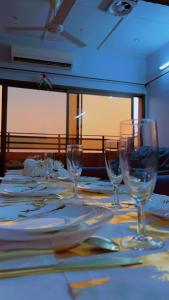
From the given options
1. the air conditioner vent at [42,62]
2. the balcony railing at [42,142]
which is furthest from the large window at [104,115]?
the air conditioner vent at [42,62]

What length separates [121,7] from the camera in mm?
3605

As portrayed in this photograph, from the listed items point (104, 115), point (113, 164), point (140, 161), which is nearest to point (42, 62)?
point (104, 115)

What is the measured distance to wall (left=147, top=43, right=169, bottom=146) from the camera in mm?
5109

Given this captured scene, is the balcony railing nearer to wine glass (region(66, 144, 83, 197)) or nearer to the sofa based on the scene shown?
the sofa

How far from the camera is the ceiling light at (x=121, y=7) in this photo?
3.47 m

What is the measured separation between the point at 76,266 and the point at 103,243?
3.1 inches

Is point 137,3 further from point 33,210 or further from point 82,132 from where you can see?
point 33,210

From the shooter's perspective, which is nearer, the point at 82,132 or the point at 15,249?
the point at 15,249

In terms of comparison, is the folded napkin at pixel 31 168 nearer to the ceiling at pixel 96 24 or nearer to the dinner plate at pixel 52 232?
the dinner plate at pixel 52 232

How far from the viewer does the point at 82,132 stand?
5855 mm

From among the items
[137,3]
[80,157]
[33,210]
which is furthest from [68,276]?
[137,3]

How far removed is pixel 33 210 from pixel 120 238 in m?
0.19

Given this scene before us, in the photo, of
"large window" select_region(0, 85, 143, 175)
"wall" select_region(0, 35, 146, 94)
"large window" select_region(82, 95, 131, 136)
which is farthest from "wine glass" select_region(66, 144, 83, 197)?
"large window" select_region(82, 95, 131, 136)

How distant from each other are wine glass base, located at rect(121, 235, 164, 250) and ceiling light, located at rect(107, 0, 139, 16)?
143 inches
